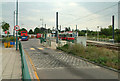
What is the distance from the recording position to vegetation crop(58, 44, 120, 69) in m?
9.95

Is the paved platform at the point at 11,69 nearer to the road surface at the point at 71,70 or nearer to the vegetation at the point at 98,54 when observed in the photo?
the road surface at the point at 71,70

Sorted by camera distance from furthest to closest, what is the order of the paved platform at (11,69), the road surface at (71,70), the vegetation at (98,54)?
the vegetation at (98,54) → the road surface at (71,70) → the paved platform at (11,69)

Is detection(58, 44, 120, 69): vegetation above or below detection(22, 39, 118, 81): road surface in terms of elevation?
above

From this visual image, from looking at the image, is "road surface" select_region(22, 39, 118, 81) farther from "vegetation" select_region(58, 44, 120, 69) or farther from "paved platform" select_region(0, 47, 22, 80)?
"paved platform" select_region(0, 47, 22, 80)

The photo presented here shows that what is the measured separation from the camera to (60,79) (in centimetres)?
643

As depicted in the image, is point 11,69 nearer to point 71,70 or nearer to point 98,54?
point 71,70

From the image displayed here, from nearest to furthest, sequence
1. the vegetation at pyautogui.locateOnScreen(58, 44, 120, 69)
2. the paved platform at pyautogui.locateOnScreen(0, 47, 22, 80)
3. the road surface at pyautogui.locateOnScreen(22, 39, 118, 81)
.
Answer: the paved platform at pyautogui.locateOnScreen(0, 47, 22, 80) → the road surface at pyautogui.locateOnScreen(22, 39, 118, 81) → the vegetation at pyautogui.locateOnScreen(58, 44, 120, 69)

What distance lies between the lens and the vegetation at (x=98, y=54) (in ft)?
32.7

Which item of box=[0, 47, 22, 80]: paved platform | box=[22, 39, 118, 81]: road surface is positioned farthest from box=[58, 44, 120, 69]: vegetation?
box=[0, 47, 22, 80]: paved platform

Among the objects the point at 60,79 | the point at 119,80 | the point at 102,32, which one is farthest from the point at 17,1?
the point at 102,32

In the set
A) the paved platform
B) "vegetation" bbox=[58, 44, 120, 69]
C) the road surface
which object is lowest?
the road surface

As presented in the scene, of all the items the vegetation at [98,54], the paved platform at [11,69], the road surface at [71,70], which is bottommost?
the road surface at [71,70]

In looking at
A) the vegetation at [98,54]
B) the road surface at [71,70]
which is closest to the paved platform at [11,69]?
the road surface at [71,70]

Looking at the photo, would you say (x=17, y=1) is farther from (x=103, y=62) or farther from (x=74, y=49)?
(x=103, y=62)
